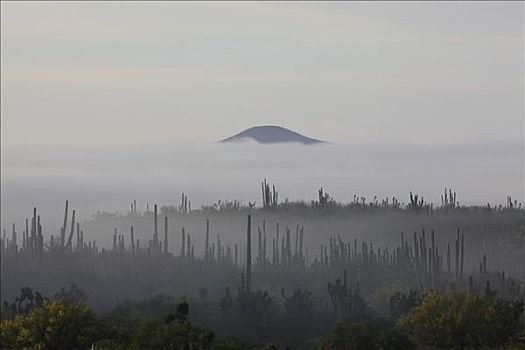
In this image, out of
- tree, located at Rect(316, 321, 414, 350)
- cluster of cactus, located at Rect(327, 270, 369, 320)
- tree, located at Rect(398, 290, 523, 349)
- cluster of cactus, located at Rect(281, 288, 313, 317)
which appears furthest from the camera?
cluster of cactus, located at Rect(281, 288, 313, 317)

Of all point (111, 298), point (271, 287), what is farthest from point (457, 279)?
point (111, 298)

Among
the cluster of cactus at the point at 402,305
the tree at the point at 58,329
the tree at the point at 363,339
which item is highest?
the tree at the point at 58,329

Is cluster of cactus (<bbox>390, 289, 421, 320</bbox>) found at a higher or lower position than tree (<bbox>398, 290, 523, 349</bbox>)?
lower

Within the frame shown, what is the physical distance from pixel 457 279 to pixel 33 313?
4550 centimetres

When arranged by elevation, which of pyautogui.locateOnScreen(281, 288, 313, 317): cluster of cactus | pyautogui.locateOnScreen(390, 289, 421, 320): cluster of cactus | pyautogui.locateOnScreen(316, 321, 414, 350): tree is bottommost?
pyautogui.locateOnScreen(281, 288, 313, 317): cluster of cactus

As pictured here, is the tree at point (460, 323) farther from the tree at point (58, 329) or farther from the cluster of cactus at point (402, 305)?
the cluster of cactus at point (402, 305)

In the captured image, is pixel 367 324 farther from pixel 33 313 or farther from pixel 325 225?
pixel 325 225

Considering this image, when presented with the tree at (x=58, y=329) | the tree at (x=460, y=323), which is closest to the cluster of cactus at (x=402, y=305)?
the tree at (x=460, y=323)

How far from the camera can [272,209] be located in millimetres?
132625

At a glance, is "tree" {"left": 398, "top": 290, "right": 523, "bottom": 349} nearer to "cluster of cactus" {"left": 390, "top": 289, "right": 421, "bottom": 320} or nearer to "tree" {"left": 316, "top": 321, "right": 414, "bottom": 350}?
"tree" {"left": 316, "top": 321, "right": 414, "bottom": 350}

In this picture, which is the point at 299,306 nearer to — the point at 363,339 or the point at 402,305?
the point at 402,305

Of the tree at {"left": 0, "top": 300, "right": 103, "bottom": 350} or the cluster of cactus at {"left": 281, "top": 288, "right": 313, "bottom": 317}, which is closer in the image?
the tree at {"left": 0, "top": 300, "right": 103, "bottom": 350}

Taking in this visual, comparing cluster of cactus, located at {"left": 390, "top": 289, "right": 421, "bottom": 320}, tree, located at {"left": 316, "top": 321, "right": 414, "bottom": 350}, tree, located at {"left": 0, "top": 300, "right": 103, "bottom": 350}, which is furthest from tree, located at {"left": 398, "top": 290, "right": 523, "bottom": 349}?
cluster of cactus, located at {"left": 390, "top": 289, "right": 421, "bottom": 320}

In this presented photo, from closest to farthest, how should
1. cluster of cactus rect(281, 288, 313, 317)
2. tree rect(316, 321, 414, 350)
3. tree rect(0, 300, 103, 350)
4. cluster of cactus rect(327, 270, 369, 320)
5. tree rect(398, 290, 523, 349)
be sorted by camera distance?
tree rect(0, 300, 103, 350) → tree rect(316, 321, 414, 350) → tree rect(398, 290, 523, 349) → cluster of cactus rect(327, 270, 369, 320) → cluster of cactus rect(281, 288, 313, 317)
